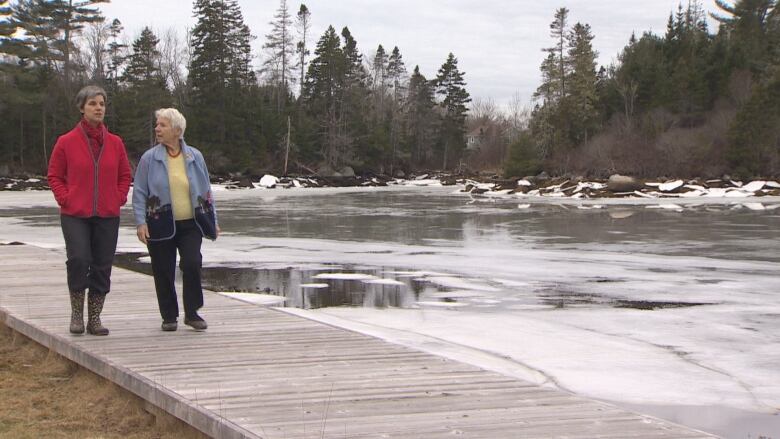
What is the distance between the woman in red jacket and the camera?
5840mm

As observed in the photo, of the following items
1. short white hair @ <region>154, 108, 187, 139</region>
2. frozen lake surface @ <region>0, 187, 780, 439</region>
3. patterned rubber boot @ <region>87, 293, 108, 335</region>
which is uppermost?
short white hair @ <region>154, 108, 187, 139</region>

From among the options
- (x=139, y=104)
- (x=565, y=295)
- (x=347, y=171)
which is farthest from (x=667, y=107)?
(x=565, y=295)

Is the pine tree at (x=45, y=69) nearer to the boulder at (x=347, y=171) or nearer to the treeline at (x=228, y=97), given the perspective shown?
the treeline at (x=228, y=97)

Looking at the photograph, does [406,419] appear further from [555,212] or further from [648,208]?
[648,208]

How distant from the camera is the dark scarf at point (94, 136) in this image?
5922mm

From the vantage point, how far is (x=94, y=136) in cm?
595

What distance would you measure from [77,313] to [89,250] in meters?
0.55

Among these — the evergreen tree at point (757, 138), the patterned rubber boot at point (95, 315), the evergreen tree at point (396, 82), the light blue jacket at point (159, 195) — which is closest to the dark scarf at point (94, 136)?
the light blue jacket at point (159, 195)

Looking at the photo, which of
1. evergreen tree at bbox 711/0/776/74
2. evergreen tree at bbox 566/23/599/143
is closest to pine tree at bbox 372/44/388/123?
evergreen tree at bbox 566/23/599/143

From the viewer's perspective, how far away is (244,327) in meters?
6.57

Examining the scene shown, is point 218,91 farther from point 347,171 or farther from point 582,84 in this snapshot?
point 582,84

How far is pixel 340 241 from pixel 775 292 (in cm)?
969

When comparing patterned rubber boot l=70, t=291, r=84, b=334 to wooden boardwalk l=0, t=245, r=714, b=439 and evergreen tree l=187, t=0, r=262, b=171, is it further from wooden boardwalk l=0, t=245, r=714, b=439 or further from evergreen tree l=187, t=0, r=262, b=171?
evergreen tree l=187, t=0, r=262, b=171

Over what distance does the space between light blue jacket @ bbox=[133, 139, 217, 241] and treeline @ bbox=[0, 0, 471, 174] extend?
5320cm
